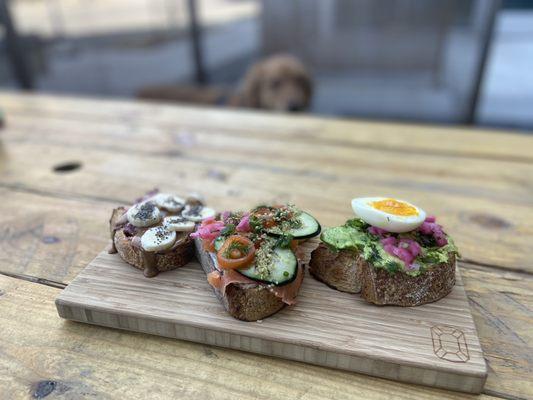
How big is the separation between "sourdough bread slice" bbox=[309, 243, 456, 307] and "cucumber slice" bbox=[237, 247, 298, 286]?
10cm

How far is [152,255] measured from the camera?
0.97 meters

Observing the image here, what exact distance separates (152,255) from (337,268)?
42cm

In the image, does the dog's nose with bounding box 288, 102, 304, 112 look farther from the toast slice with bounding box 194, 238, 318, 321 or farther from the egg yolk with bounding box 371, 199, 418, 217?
the toast slice with bounding box 194, 238, 318, 321

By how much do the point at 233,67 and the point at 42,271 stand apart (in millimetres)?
3293

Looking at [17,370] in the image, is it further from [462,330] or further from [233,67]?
[233,67]

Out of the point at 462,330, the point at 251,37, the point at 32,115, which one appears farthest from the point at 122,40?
the point at 462,330

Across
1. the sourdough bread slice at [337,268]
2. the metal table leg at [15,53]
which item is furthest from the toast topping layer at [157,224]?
the metal table leg at [15,53]

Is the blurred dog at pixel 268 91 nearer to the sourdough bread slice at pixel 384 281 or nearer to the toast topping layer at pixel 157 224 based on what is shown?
the toast topping layer at pixel 157 224

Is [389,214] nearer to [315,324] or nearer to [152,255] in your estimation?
[315,324]

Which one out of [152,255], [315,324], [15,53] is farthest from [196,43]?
[315,324]

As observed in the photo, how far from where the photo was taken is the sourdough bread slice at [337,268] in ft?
3.02

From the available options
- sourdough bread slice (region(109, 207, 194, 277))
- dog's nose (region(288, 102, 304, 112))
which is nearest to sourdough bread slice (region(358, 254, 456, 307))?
sourdough bread slice (region(109, 207, 194, 277))

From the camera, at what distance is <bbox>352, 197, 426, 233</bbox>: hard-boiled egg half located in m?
0.90

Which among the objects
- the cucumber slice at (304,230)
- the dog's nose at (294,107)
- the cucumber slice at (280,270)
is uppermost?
the cucumber slice at (304,230)
